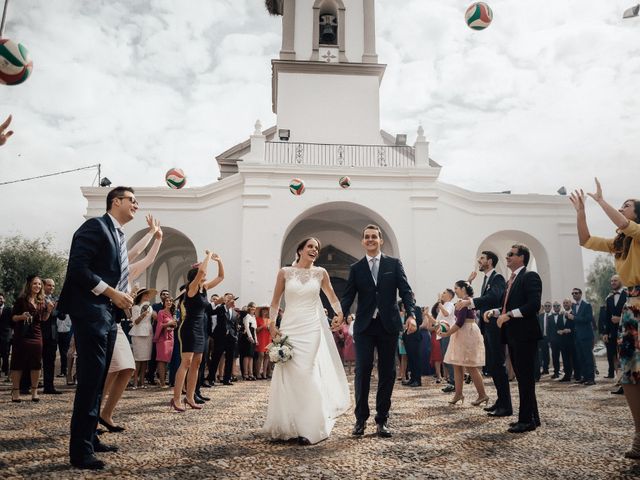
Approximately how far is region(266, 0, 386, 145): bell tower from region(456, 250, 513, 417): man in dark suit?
1569cm

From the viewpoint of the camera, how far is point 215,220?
1712 cm

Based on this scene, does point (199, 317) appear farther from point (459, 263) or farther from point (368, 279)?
point (459, 263)

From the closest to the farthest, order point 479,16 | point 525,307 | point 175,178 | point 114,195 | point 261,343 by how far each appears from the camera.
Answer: point 114,195 → point 525,307 → point 479,16 → point 175,178 → point 261,343

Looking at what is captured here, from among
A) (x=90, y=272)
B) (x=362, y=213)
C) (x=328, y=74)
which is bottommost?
(x=90, y=272)

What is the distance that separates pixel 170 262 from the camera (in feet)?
81.8

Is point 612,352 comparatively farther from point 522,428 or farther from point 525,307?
point 522,428

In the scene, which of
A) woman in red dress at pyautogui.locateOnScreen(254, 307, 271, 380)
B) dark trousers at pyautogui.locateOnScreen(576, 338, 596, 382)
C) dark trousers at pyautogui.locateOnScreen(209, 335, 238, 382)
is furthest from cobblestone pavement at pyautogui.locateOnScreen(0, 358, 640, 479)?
woman in red dress at pyautogui.locateOnScreen(254, 307, 271, 380)

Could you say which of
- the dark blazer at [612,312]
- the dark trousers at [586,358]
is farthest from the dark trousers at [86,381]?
the dark trousers at [586,358]

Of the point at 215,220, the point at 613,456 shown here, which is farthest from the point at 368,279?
the point at 215,220

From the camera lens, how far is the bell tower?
22.2 m

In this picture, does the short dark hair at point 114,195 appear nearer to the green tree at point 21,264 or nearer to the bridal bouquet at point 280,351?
the bridal bouquet at point 280,351

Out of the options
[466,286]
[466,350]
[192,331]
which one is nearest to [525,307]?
[466,350]

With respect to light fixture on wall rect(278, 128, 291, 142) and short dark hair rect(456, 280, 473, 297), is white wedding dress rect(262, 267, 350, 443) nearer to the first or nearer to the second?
short dark hair rect(456, 280, 473, 297)

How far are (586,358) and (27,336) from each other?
11.5m
